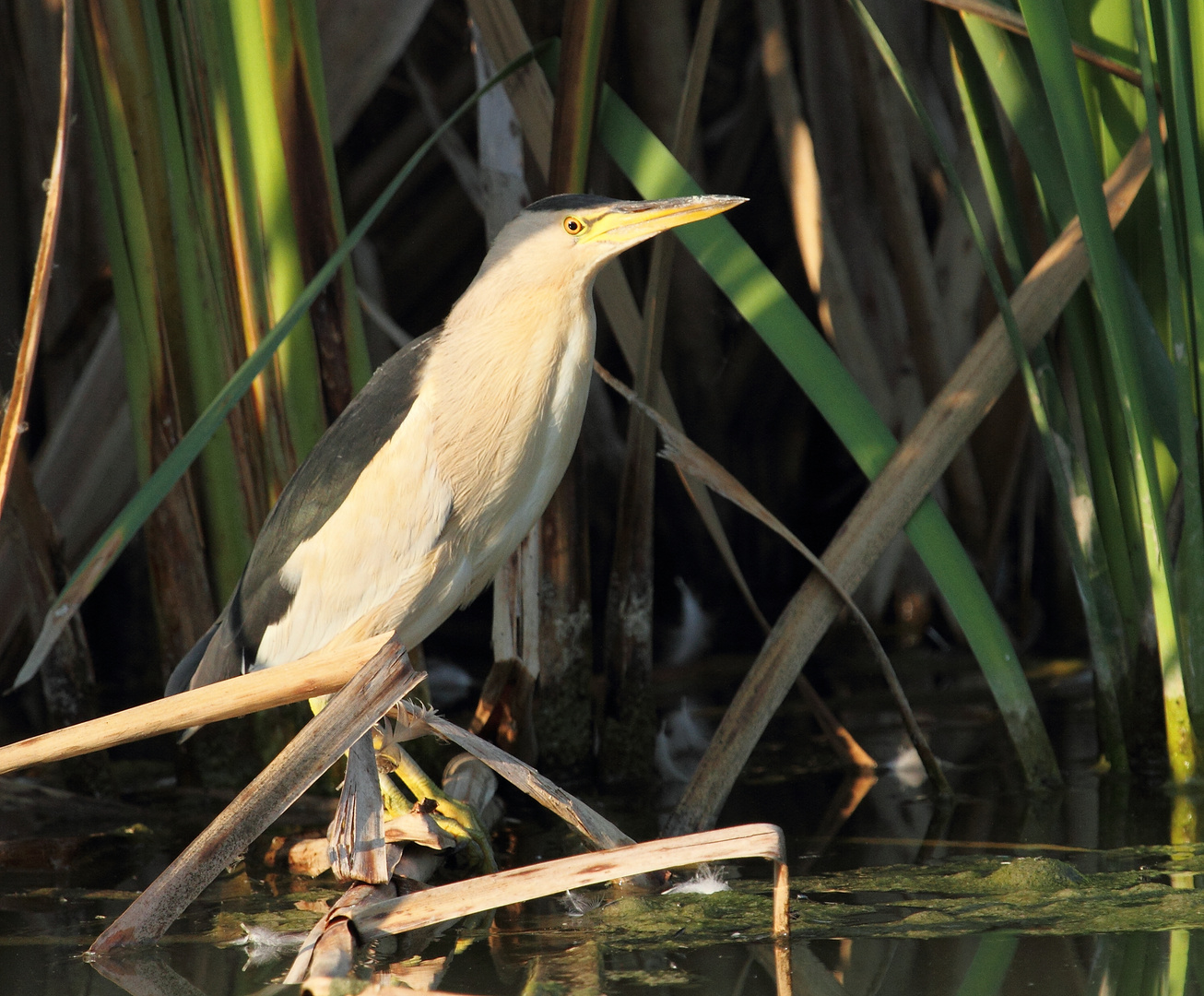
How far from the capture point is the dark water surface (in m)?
1.41

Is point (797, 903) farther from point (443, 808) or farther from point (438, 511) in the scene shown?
point (438, 511)

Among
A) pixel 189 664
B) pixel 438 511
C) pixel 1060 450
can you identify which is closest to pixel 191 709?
pixel 438 511

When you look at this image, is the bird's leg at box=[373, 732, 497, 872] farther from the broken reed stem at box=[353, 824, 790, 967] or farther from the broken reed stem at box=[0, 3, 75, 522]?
the broken reed stem at box=[0, 3, 75, 522]

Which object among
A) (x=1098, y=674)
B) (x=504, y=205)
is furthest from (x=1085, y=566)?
(x=504, y=205)

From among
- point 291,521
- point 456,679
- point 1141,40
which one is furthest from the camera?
point 456,679

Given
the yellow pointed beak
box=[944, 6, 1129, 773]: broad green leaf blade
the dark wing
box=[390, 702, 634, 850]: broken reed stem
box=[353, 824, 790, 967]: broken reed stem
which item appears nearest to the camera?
box=[353, 824, 790, 967]: broken reed stem

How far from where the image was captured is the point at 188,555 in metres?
2.33

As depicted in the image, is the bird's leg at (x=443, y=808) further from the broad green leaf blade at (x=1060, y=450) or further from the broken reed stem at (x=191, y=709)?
the broad green leaf blade at (x=1060, y=450)

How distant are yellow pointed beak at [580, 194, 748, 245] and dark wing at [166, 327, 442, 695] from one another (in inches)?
14.6

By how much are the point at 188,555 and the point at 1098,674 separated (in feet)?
5.32

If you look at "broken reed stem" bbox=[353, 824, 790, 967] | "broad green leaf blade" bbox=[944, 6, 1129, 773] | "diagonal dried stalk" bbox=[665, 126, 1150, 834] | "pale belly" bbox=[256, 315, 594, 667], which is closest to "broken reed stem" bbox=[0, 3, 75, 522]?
"pale belly" bbox=[256, 315, 594, 667]

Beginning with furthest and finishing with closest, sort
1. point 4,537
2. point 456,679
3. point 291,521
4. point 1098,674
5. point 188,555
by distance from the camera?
1. point 456,679
2. point 4,537
3. point 188,555
4. point 1098,674
5. point 291,521

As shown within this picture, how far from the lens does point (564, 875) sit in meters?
1.38

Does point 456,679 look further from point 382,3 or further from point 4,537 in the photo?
point 382,3
